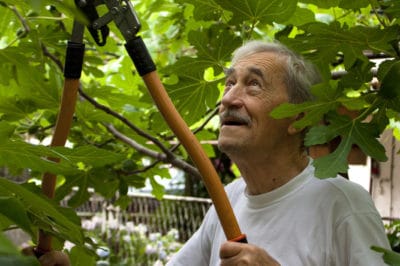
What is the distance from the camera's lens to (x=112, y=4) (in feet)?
3.34

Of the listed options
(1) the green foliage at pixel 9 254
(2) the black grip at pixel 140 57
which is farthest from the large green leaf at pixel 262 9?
(1) the green foliage at pixel 9 254

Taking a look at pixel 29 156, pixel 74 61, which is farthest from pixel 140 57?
pixel 29 156

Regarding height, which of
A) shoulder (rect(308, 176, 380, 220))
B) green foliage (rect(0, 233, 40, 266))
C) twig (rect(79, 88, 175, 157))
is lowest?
shoulder (rect(308, 176, 380, 220))

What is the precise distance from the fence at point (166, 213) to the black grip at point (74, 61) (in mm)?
Result: 4692

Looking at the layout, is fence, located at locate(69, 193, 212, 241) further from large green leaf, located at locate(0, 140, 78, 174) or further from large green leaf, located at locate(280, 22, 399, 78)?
large green leaf, located at locate(0, 140, 78, 174)

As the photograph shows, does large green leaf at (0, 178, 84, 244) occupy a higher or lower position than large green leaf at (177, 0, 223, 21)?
lower

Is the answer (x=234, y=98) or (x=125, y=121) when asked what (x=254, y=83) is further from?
(x=125, y=121)

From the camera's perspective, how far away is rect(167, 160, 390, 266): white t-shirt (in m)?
1.25

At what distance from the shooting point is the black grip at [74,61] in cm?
111

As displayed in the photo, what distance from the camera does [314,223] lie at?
1.32 metres

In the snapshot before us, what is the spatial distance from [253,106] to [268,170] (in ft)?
0.47

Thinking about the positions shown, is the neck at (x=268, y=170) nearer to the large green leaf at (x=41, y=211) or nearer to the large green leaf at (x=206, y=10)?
the large green leaf at (x=206, y=10)

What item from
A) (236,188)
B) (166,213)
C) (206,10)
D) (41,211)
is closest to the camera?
(41,211)

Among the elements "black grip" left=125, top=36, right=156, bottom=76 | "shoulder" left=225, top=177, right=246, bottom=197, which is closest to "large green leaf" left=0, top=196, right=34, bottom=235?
"black grip" left=125, top=36, right=156, bottom=76
